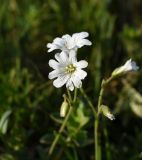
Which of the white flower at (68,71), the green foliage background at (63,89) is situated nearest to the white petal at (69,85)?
the white flower at (68,71)

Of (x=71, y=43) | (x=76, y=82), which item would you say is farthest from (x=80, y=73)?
(x=71, y=43)

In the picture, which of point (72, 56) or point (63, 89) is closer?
Result: point (72, 56)

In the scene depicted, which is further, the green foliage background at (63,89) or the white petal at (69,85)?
the green foliage background at (63,89)

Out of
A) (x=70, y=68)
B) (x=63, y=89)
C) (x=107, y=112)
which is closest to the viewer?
(x=107, y=112)

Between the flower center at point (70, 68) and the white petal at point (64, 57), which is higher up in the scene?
the white petal at point (64, 57)

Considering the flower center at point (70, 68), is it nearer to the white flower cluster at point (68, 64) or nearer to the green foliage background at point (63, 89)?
the white flower cluster at point (68, 64)

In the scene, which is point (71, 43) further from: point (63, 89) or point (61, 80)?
point (63, 89)

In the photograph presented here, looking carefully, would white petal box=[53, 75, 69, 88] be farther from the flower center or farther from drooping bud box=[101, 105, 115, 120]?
drooping bud box=[101, 105, 115, 120]
